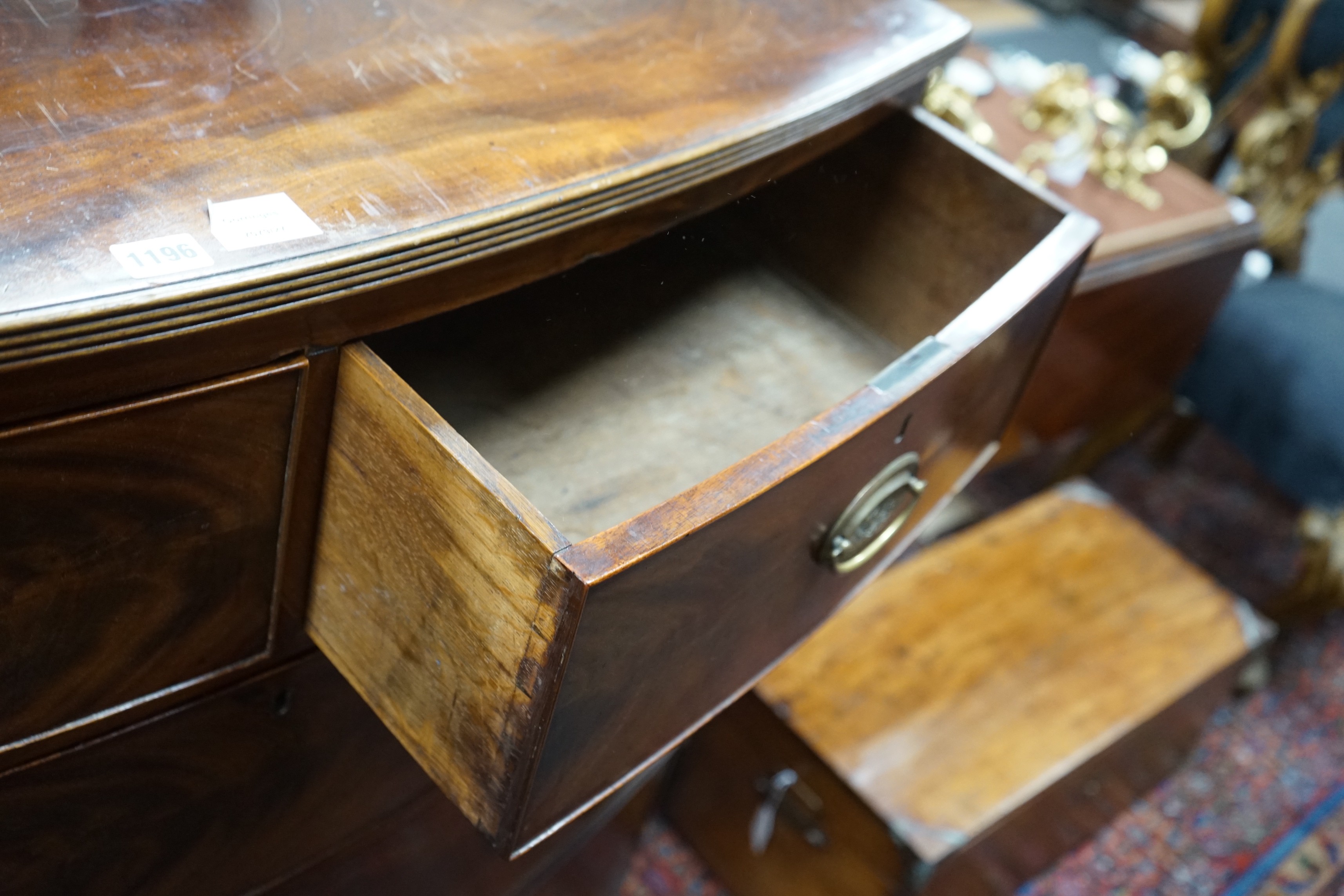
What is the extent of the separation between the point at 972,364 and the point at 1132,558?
2.30 ft

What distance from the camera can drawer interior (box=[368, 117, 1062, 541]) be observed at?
55 centimetres

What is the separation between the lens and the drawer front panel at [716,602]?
40cm

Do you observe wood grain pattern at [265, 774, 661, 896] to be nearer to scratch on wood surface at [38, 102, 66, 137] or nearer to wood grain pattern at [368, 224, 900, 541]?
wood grain pattern at [368, 224, 900, 541]

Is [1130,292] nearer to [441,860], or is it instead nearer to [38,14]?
[441,860]

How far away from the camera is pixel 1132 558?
3.75ft

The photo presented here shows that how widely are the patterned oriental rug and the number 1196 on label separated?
2.70 feet

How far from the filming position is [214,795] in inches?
21.0

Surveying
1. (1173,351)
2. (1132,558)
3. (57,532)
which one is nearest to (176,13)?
(57,532)

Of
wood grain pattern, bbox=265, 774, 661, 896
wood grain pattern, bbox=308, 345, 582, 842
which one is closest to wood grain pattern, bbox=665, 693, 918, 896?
wood grain pattern, bbox=265, 774, 661, 896

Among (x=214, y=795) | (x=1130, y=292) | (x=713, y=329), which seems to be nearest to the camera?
(x=214, y=795)

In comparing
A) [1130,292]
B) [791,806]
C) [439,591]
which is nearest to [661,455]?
[439,591]

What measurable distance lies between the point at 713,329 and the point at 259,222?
0.31 metres

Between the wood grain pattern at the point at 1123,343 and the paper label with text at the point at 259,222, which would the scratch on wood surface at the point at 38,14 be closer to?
the paper label with text at the point at 259,222

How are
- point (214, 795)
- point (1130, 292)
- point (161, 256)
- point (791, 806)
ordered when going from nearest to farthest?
point (161, 256) < point (214, 795) < point (791, 806) < point (1130, 292)
